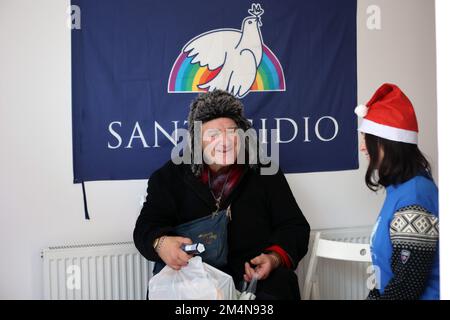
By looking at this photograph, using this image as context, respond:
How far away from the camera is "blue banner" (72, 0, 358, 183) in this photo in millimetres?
2420

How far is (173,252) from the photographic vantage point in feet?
6.47

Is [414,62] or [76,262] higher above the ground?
[414,62]

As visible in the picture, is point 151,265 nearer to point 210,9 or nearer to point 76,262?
point 76,262

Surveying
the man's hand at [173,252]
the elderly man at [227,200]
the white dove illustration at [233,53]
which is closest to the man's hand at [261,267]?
the elderly man at [227,200]

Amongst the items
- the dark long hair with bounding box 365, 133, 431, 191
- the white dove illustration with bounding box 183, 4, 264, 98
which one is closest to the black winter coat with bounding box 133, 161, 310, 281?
the white dove illustration with bounding box 183, 4, 264, 98

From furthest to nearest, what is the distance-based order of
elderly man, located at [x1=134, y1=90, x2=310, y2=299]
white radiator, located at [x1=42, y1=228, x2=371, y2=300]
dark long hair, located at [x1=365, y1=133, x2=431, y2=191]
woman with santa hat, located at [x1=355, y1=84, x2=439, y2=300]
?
white radiator, located at [x1=42, y1=228, x2=371, y2=300], elderly man, located at [x1=134, y1=90, x2=310, y2=299], dark long hair, located at [x1=365, y1=133, x2=431, y2=191], woman with santa hat, located at [x1=355, y1=84, x2=439, y2=300]

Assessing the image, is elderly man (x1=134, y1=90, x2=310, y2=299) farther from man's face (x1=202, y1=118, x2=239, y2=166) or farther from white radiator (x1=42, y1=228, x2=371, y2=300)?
white radiator (x1=42, y1=228, x2=371, y2=300)

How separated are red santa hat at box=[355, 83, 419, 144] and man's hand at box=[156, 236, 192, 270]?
0.73 meters

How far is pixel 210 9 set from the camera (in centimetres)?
251

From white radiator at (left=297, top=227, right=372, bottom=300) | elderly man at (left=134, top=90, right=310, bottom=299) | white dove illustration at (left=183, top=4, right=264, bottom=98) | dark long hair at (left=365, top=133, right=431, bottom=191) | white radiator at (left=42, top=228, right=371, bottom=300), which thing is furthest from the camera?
white radiator at (left=297, top=227, right=372, bottom=300)

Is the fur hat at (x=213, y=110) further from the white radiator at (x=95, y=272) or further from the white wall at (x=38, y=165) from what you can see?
the white radiator at (x=95, y=272)

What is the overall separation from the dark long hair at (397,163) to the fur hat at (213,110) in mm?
666
